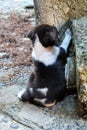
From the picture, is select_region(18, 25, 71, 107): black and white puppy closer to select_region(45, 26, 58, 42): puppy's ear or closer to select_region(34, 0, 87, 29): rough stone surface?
select_region(45, 26, 58, 42): puppy's ear

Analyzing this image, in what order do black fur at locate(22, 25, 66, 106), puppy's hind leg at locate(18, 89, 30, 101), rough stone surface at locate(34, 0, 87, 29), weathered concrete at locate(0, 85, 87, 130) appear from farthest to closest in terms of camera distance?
rough stone surface at locate(34, 0, 87, 29)
puppy's hind leg at locate(18, 89, 30, 101)
black fur at locate(22, 25, 66, 106)
weathered concrete at locate(0, 85, 87, 130)

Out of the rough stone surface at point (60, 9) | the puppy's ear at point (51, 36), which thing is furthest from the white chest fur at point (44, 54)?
the rough stone surface at point (60, 9)

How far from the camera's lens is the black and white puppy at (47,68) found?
3428 mm

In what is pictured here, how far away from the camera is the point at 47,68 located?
11.3ft

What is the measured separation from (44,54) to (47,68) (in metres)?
0.13

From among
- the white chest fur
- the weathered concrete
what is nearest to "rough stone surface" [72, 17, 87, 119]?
Answer: the weathered concrete

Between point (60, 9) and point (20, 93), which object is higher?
point (60, 9)

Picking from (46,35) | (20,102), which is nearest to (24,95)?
(20,102)

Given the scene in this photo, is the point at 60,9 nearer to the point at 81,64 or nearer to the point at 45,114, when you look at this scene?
the point at 81,64

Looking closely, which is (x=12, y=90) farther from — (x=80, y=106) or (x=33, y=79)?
(x=80, y=106)

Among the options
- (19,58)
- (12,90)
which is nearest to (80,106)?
(12,90)

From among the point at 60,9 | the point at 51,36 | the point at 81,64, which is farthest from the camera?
the point at 60,9

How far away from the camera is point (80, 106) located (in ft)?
10.7

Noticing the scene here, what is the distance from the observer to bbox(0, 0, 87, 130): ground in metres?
3.31
